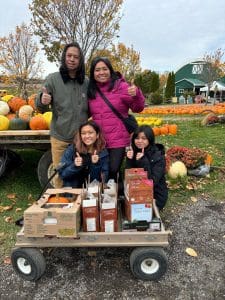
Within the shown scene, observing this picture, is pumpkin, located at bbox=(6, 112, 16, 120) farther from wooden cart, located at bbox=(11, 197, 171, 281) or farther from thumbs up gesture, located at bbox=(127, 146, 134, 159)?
wooden cart, located at bbox=(11, 197, 171, 281)

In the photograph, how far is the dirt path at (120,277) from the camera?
110 inches

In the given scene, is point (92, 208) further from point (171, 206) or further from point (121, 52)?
point (121, 52)

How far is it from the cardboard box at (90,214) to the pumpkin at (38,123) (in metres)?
2.11

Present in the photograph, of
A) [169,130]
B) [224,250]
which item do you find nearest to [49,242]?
[224,250]

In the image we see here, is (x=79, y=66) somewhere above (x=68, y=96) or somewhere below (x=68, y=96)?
above

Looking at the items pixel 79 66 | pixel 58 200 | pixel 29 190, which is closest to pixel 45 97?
pixel 79 66

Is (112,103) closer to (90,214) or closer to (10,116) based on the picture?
(90,214)

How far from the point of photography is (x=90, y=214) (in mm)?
2910

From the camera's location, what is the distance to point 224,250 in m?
3.47

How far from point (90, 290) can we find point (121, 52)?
2882 cm

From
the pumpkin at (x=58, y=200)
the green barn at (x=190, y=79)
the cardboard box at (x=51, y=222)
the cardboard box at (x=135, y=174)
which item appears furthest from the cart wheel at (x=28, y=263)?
the green barn at (x=190, y=79)

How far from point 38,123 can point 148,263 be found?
8.73 ft

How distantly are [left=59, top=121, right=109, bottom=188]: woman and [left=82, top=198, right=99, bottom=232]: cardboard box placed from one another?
0.66 meters

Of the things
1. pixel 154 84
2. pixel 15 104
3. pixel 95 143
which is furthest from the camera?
pixel 154 84
